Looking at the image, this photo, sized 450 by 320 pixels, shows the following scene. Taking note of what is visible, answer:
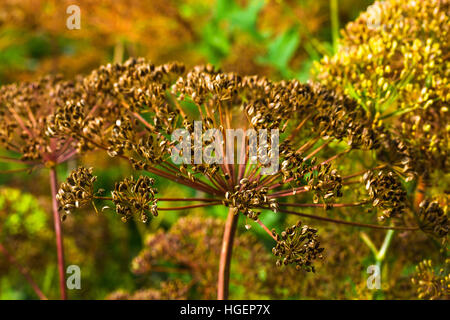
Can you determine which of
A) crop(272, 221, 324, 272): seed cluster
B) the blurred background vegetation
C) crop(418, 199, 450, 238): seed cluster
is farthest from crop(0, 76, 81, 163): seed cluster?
crop(418, 199, 450, 238): seed cluster

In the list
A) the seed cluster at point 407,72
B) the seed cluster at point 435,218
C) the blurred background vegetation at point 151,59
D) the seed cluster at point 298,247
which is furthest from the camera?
the blurred background vegetation at point 151,59

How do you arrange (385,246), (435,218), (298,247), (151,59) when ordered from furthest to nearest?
(151,59) < (385,246) < (435,218) < (298,247)

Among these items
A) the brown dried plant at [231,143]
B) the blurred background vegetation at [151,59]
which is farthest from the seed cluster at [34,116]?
the blurred background vegetation at [151,59]

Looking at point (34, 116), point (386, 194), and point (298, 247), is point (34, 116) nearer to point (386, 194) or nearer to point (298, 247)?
point (298, 247)

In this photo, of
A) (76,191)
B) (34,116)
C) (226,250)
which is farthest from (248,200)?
(34,116)

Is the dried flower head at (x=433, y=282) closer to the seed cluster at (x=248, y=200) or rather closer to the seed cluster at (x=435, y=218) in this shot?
the seed cluster at (x=435, y=218)

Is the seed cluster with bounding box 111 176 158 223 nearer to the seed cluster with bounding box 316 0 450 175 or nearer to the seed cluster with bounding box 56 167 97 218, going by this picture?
the seed cluster with bounding box 56 167 97 218

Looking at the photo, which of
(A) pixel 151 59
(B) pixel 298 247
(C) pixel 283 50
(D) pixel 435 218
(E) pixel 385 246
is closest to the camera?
(B) pixel 298 247
